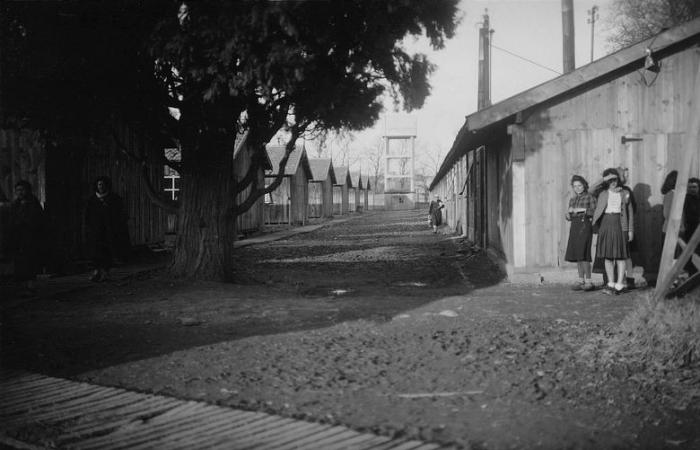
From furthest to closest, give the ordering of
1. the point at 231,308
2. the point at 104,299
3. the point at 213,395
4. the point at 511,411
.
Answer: the point at 104,299
the point at 231,308
the point at 213,395
the point at 511,411

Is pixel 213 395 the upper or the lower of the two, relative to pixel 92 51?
lower

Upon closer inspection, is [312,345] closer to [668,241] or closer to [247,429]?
[247,429]

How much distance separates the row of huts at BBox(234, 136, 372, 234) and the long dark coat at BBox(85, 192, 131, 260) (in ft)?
9.64

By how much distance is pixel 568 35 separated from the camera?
17.6m

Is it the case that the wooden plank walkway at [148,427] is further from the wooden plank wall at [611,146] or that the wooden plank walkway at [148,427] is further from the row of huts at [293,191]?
the wooden plank wall at [611,146]

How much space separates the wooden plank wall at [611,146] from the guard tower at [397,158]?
54.8 m

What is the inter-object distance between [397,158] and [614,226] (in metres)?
58.0

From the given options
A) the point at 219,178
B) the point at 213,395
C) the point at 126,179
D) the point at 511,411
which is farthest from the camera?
the point at 126,179

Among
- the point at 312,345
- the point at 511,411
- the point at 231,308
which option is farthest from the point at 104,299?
the point at 511,411

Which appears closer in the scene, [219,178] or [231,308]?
[231,308]

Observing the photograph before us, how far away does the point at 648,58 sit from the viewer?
9.54 m

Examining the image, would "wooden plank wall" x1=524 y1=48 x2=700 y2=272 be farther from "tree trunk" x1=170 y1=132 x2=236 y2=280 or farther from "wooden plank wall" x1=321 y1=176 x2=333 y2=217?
"wooden plank wall" x1=321 y1=176 x2=333 y2=217

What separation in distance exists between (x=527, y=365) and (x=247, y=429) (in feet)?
7.93

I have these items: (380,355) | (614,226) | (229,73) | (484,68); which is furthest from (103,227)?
(484,68)
